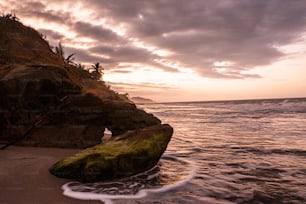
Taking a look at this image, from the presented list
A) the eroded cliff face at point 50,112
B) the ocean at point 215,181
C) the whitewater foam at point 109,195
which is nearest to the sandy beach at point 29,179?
the whitewater foam at point 109,195

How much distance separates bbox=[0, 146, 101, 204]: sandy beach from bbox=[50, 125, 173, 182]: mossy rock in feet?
1.12

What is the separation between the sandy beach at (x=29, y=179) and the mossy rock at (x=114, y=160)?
34 centimetres

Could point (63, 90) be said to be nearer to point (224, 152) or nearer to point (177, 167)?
point (177, 167)

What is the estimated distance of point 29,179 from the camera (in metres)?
5.68

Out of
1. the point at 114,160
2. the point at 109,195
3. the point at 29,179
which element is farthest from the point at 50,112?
the point at 109,195

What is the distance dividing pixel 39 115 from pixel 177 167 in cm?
521

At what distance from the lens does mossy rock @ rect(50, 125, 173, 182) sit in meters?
5.92

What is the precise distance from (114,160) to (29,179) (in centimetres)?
178

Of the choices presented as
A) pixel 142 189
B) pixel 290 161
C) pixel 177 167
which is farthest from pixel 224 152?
pixel 142 189

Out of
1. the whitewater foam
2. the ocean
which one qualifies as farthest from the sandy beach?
the ocean

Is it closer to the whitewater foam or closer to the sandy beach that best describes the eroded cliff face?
the sandy beach

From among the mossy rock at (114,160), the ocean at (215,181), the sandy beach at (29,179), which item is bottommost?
the ocean at (215,181)

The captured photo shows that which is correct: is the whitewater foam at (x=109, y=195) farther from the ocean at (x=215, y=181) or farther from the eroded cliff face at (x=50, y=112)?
the eroded cliff face at (x=50, y=112)

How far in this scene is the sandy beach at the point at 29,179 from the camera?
15.5 ft
